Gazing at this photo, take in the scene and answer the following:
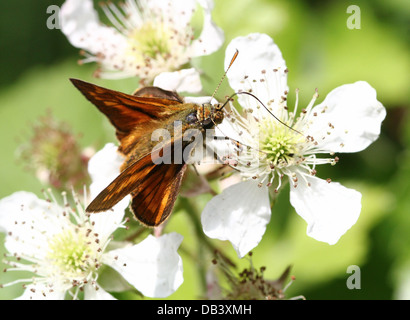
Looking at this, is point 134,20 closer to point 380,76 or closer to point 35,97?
point 35,97

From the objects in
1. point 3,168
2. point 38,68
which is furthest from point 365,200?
point 38,68

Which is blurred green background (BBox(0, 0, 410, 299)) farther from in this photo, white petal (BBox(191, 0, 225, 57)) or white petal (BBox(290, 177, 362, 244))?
white petal (BBox(290, 177, 362, 244))

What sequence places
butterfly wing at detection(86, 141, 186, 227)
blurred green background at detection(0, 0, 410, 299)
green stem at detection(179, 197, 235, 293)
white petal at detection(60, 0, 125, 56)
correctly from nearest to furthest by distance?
butterfly wing at detection(86, 141, 186, 227)
green stem at detection(179, 197, 235, 293)
white petal at detection(60, 0, 125, 56)
blurred green background at detection(0, 0, 410, 299)

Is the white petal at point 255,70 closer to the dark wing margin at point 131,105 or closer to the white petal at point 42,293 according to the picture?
the dark wing margin at point 131,105

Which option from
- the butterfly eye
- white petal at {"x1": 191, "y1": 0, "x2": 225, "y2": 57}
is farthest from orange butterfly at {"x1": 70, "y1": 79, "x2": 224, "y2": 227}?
white petal at {"x1": 191, "y1": 0, "x2": 225, "y2": 57}

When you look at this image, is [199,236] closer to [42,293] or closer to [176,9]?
[42,293]

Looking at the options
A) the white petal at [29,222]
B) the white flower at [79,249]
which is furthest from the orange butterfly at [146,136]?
the white petal at [29,222]
